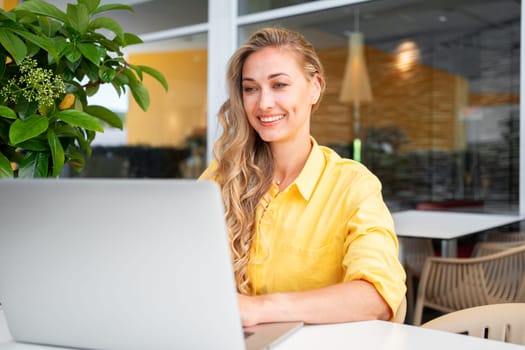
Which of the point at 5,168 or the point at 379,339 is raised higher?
the point at 5,168

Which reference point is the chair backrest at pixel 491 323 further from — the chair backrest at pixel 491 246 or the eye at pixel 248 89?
the chair backrest at pixel 491 246

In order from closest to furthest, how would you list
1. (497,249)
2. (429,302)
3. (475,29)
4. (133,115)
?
(429,302)
(497,249)
(133,115)
(475,29)

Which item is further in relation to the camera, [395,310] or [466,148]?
[466,148]

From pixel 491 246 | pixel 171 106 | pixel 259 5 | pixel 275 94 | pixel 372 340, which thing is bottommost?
pixel 491 246

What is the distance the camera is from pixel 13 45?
129 cm

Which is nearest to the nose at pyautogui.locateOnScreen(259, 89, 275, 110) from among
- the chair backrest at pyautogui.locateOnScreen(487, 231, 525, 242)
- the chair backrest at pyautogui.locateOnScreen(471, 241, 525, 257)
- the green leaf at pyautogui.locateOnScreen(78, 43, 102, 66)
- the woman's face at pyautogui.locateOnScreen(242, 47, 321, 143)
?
the woman's face at pyautogui.locateOnScreen(242, 47, 321, 143)

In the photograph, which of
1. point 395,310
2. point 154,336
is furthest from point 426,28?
point 154,336

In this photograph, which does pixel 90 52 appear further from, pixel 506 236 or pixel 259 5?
pixel 259 5

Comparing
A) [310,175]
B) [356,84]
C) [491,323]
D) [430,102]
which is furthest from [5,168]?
[430,102]

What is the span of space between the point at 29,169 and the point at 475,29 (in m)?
6.51

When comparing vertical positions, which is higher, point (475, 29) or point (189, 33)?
point (475, 29)

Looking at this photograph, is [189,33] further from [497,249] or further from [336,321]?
[336,321]

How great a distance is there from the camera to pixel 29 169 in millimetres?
1436

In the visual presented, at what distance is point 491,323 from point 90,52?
1192mm
